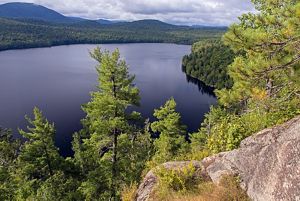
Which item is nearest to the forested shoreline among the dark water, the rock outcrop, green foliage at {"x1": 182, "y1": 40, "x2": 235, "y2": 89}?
the rock outcrop

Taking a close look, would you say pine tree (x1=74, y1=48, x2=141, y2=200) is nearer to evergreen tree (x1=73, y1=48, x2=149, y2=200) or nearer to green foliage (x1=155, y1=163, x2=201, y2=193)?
evergreen tree (x1=73, y1=48, x2=149, y2=200)

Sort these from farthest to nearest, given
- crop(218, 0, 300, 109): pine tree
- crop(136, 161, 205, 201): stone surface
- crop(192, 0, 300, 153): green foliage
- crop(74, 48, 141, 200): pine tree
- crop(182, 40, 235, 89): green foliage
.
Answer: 1. crop(182, 40, 235, 89): green foliage
2. crop(74, 48, 141, 200): pine tree
3. crop(136, 161, 205, 201): stone surface
4. crop(192, 0, 300, 153): green foliage
5. crop(218, 0, 300, 109): pine tree

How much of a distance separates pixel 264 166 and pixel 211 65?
121 meters

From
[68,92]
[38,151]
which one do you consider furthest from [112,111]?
[68,92]

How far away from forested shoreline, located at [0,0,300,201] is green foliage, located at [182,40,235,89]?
7632 cm

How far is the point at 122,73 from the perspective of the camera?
69.8 ft

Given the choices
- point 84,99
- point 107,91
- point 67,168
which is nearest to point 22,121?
point 84,99

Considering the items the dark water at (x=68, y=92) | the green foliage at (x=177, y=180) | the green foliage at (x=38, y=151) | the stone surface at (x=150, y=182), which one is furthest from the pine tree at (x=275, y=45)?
the dark water at (x=68, y=92)

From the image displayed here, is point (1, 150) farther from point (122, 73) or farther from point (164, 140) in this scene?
point (122, 73)

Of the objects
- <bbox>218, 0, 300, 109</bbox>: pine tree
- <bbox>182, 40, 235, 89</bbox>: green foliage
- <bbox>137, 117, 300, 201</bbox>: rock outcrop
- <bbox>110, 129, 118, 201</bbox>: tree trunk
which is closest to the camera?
<bbox>137, 117, 300, 201</bbox>: rock outcrop

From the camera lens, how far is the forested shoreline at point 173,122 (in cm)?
1146

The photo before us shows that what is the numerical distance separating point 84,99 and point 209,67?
186 ft

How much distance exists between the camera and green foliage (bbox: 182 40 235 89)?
114688mm

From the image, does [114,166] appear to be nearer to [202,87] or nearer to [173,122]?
[173,122]
